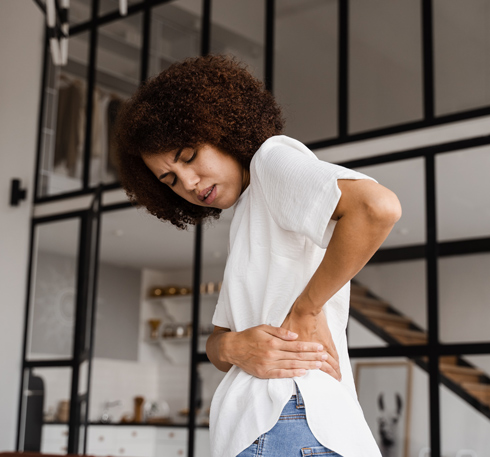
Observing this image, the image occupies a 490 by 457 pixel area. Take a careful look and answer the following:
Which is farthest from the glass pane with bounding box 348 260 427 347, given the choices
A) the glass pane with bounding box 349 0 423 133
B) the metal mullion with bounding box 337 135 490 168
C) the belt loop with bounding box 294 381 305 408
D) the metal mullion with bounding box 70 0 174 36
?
the metal mullion with bounding box 70 0 174 36

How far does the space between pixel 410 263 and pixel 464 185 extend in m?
0.53

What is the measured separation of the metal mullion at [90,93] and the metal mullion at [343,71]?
2341mm

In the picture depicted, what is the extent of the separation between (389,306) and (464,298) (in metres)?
0.44

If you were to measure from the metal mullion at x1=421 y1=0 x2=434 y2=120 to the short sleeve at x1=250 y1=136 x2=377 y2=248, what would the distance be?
10.2ft

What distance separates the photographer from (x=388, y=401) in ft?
13.8

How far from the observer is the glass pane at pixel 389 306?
3.68 m

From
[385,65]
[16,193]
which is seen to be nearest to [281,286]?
[385,65]

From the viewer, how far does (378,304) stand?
3918 millimetres

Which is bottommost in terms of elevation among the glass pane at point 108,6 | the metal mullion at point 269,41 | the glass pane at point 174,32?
the metal mullion at point 269,41

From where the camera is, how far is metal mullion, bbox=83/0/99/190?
5586mm

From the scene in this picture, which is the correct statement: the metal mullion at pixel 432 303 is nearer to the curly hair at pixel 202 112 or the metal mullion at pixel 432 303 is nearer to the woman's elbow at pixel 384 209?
the curly hair at pixel 202 112

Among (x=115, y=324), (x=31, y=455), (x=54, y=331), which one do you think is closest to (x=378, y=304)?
(x=31, y=455)

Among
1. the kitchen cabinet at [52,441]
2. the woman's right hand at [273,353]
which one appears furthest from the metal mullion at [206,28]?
the woman's right hand at [273,353]

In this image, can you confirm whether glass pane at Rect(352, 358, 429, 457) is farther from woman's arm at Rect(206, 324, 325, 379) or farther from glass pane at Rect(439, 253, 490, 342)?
woman's arm at Rect(206, 324, 325, 379)
